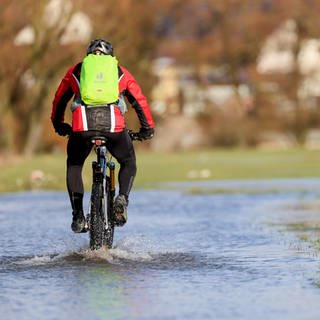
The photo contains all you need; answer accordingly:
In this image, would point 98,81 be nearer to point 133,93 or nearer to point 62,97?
point 133,93

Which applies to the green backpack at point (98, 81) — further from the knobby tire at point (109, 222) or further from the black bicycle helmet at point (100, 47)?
the knobby tire at point (109, 222)

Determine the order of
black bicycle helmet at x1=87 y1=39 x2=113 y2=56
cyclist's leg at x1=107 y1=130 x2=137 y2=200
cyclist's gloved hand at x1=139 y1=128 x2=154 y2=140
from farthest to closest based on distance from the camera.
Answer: cyclist's gloved hand at x1=139 y1=128 x2=154 y2=140
cyclist's leg at x1=107 y1=130 x2=137 y2=200
black bicycle helmet at x1=87 y1=39 x2=113 y2=56

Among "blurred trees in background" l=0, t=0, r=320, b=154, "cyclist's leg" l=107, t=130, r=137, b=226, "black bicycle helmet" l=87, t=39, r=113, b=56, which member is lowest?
"cyclist's leg" l=107, t=130, r=137, b=226

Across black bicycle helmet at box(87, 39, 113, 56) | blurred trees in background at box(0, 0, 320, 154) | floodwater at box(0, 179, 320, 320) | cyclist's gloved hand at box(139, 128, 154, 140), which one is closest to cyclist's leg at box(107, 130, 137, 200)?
cyclist's gloved hand at box(139, 128, 154, 140)

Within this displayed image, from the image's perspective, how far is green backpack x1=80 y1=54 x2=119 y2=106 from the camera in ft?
38.2

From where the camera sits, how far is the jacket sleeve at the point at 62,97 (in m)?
12.1

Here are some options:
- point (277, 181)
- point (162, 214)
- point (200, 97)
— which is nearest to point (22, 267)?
point (162, 214)

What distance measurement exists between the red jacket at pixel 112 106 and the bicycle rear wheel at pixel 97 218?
22.3 inches

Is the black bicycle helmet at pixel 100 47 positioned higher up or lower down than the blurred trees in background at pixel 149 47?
lower down

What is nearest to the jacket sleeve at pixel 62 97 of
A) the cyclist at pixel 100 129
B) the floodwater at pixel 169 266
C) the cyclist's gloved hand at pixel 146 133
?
the cyclist at pixel 100 129

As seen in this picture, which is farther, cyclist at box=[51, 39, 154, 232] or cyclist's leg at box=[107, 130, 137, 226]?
cyclist's leg at box=[107, 130, 137, 226]

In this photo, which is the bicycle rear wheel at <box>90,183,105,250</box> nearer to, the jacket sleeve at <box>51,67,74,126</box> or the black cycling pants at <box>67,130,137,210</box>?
the black cycling pants at <box>67,130,137,210</box>

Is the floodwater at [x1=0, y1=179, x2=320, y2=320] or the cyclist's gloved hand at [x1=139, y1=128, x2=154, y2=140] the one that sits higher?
the cyclist's gloved hand at [x1=139, y1=128, x2=154, y2=140]

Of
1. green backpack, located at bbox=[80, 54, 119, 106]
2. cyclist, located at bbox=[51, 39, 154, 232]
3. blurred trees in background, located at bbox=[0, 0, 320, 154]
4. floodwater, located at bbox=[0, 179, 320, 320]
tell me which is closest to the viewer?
floodwater, located at bbox=[0, 179, 320, 320]
